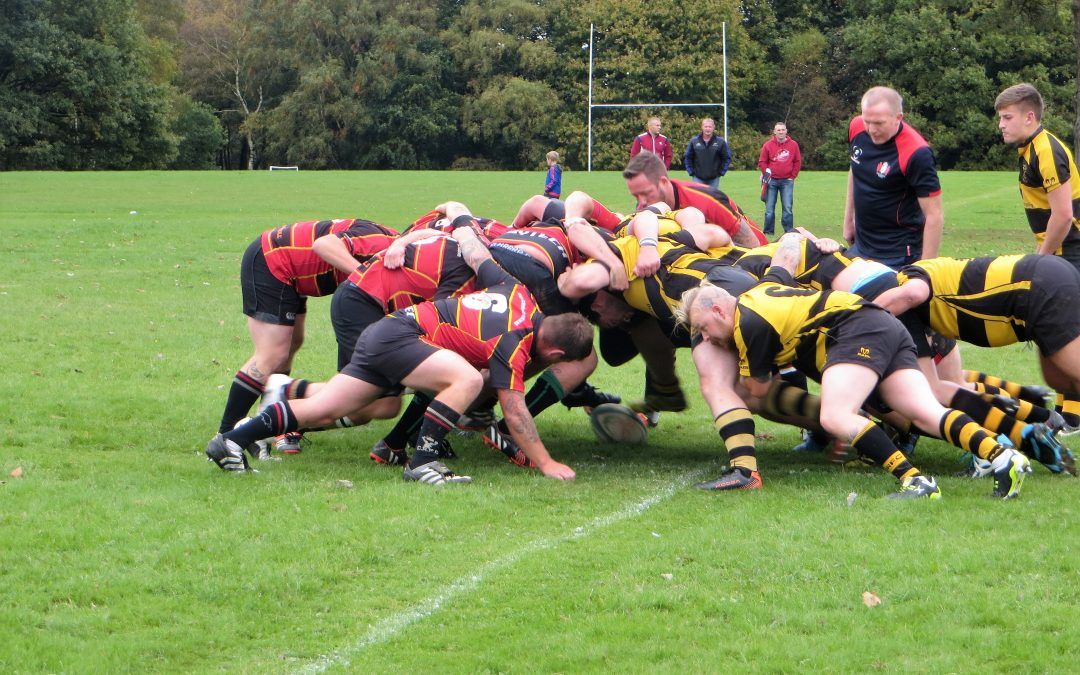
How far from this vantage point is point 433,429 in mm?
7258

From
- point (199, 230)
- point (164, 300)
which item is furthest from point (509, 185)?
point (164, 300)

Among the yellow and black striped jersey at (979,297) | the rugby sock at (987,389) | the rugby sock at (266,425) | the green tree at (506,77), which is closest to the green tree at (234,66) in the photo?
the green tree at (506,77)

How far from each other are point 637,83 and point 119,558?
53.5 metres

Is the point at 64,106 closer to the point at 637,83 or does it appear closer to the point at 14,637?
the point at 637,83

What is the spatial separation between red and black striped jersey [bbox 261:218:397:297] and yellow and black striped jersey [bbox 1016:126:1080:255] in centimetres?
453

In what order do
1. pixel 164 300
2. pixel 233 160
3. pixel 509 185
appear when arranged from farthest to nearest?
1. pixel 233 160
2. pixel 509 185
3. pixel 164 300

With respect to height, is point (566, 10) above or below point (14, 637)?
above

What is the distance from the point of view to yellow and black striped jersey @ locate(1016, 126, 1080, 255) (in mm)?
8578

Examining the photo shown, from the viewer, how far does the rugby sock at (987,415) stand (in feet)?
23.9

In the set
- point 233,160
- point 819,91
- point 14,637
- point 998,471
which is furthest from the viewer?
point 233,160

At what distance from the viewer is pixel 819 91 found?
196ft

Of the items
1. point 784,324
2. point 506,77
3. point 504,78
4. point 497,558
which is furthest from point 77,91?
point 497,558

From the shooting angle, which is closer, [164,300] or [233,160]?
[164,300]

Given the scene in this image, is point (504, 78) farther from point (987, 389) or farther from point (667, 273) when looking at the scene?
point (667, 273)
